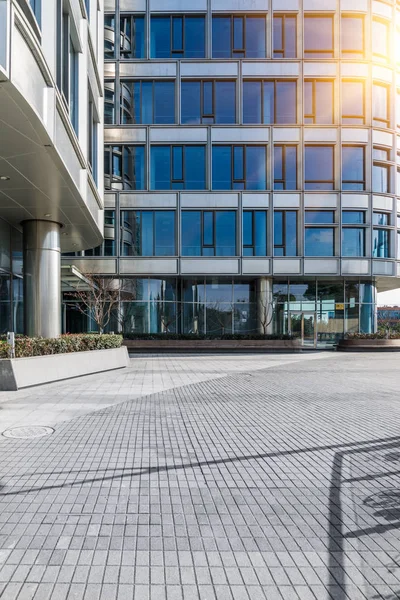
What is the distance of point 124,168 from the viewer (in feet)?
101

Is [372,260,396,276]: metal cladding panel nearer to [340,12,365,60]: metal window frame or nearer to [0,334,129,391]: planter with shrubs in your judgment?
[340,12,365,60]: metal window frame

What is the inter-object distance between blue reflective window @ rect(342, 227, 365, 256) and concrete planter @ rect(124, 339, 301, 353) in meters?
7.71

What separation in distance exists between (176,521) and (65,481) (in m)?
1.65

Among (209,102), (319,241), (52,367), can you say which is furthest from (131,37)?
(52,367)

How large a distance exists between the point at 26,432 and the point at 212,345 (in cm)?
2032

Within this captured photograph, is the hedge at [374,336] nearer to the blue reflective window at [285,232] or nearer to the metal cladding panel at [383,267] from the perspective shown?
the metal cladding panel at [383,267]

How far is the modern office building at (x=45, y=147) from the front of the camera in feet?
30.0

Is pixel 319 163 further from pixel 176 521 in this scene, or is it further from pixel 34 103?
pixel 176 521

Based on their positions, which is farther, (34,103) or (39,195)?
(39,195)

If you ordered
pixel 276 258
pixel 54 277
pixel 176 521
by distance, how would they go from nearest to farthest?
pixel 176 521 → pixel 54 277 → pixel 276 258

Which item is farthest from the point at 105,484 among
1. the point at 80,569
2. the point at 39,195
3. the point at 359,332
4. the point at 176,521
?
the point at 359,332

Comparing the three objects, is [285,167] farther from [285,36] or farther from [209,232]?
[285,36]

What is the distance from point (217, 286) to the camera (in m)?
31.6

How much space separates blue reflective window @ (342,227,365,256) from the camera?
30797 millimetres
